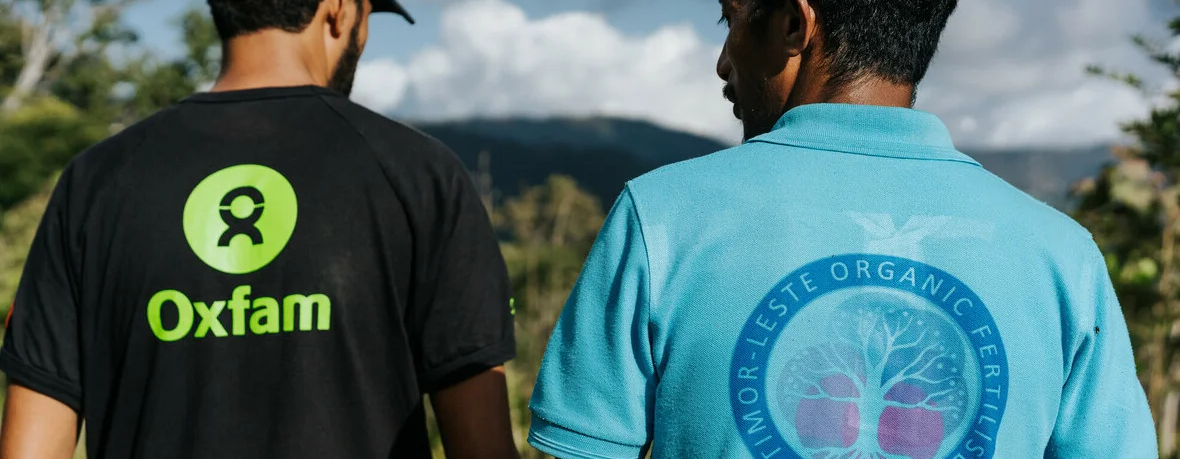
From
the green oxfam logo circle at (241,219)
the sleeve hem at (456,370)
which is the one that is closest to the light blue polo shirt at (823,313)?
the sleeve hem at (456,370)

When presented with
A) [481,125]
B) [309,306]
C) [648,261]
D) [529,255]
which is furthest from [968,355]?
[481,125]

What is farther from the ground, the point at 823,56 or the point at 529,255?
the point at 529,255

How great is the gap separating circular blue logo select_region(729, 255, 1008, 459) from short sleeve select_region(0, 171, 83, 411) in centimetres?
124

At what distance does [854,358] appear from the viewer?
1.23 metres

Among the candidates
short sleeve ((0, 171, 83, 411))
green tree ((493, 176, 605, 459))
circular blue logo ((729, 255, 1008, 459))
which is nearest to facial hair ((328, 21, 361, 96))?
short sleeve ((0, 171, 83, 411))

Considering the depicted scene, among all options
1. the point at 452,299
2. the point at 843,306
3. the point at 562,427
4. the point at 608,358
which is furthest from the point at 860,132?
the point at 452,299

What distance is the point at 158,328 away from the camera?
1.74 m

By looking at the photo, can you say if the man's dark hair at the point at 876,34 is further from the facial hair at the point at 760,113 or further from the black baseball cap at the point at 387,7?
the black baseball cap at the point at 387,7

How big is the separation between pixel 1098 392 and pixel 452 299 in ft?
3.48

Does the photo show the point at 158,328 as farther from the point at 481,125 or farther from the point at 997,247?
the point at 481,125

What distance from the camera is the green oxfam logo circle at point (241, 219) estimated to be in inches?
68.7

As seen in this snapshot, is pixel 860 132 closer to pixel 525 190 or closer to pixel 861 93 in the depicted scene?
pixel 861 93

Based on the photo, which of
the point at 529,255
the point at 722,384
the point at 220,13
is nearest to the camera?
the point at 722,384

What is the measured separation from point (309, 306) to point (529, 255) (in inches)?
940
